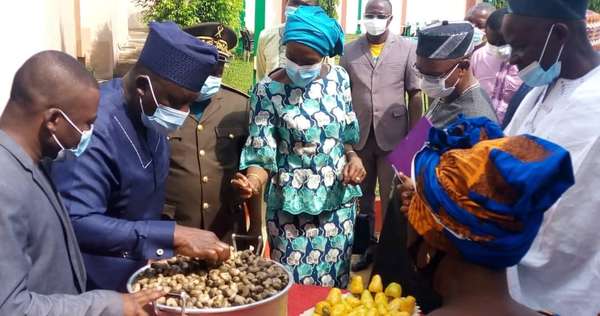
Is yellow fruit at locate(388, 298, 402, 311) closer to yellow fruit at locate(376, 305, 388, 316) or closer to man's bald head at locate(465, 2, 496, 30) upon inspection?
yellow fruit at locate(376, 305, 388, 316)

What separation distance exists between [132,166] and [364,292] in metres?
0.98

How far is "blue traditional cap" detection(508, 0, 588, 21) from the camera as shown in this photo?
2.21 metres

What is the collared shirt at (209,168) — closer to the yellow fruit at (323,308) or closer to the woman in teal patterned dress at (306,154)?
the woman in teal patterned dress at (306,154)

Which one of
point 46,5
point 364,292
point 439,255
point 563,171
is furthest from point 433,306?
point 46,5

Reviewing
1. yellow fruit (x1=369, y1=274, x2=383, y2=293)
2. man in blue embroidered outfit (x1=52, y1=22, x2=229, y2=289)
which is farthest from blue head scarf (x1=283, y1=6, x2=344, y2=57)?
yellow fruit (x1=369, y1=274, x2=383, y2=293)

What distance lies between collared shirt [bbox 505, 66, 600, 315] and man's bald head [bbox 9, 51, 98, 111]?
1.53m

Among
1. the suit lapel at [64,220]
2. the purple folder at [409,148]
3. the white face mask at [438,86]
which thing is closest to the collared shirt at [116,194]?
the suit lapel at [64,220]

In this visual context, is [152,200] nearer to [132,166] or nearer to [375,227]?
[132,166]

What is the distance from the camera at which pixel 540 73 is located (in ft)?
7.52

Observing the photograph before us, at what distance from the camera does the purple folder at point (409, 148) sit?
2482 millimetres

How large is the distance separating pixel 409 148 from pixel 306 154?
720mm

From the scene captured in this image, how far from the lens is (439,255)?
1500 millimetres

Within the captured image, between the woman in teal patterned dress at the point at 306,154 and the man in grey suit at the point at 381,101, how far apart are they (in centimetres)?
138

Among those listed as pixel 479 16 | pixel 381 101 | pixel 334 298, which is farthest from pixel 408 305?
pixel 479 16
